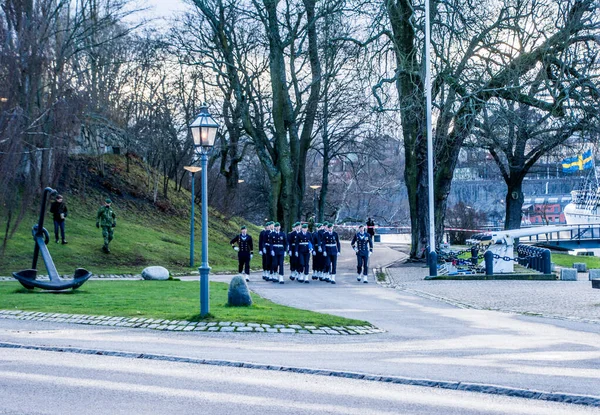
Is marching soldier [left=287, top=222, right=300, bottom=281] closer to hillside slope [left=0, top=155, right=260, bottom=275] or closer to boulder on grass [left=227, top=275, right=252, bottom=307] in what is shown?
hillside slope [left=0, top=155, right=260, bottom=275]

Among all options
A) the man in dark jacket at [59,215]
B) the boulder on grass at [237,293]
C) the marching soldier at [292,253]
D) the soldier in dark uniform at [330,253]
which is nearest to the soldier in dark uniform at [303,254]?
the marching soldier at [292,253]

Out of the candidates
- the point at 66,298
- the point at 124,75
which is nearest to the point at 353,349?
the point at 66,298

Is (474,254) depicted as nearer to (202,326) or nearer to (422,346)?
(202,326)

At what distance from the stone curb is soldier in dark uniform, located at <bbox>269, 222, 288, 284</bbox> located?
18.5 meters

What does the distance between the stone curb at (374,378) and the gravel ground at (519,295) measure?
853cm

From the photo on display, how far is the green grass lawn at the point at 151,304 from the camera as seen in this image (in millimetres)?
16719

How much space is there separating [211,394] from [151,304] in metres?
10.9

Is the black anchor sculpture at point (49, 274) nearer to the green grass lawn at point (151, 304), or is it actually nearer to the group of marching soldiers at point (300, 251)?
the green grass lawn at point (151, 304)

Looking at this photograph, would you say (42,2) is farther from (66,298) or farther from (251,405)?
(251,405)

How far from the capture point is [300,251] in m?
32.0

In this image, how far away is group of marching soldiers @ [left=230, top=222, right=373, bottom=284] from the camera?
102 feet

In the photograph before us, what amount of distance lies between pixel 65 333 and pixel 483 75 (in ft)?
71.7

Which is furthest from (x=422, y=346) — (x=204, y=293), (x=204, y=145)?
(x=204, y=145)

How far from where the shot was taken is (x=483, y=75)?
3262cm
